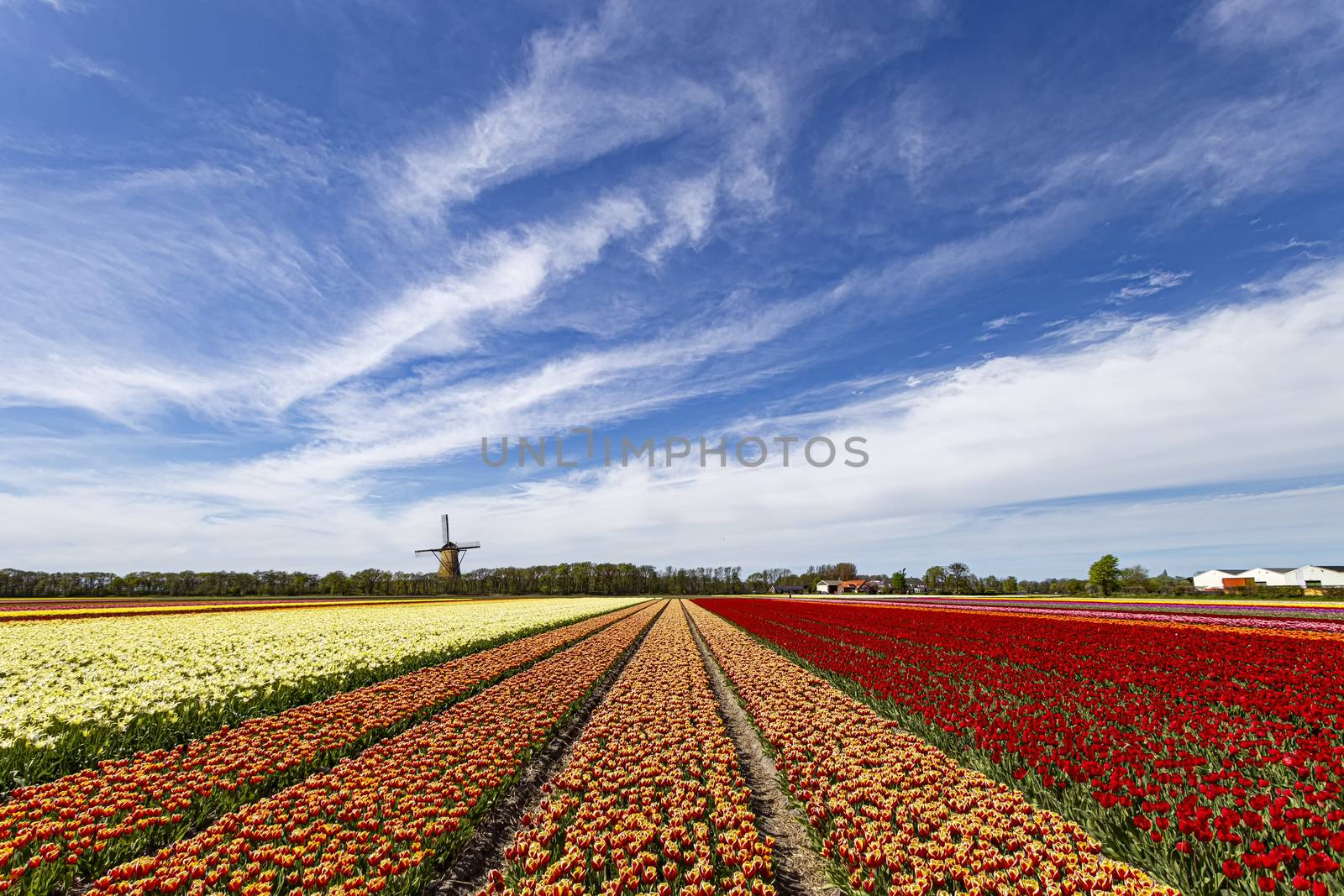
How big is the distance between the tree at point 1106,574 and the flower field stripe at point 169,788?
10027 centimetres

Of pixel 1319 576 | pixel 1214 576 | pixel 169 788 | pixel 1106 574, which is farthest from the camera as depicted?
pixel 1214 576

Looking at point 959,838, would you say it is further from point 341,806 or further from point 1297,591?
point 1297,591

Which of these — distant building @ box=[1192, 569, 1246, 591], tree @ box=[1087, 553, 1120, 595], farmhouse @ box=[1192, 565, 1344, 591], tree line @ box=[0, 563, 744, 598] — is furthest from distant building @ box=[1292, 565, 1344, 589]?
tree line @ box=[0, 563, 744, 598]

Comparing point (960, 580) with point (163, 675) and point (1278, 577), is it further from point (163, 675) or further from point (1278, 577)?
point (163, 675)

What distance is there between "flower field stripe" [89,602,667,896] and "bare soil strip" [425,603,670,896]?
20cm

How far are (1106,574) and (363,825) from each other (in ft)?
339

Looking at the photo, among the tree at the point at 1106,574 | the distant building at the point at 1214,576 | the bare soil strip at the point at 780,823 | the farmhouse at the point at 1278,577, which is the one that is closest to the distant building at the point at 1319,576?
the farmhouse at the point at 1278,577

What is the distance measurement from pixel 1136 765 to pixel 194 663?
18.1 metres

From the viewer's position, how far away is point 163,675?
11617 mm

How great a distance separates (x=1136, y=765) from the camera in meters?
6.66

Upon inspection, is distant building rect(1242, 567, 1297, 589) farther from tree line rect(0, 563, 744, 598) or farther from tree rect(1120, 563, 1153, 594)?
tree line rect(0, 563, 744, 598)

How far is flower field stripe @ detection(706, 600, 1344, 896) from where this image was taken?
4805 millimetres

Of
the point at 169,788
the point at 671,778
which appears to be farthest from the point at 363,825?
the point at 671,778

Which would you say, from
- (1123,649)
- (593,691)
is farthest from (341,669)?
(1123,649)
